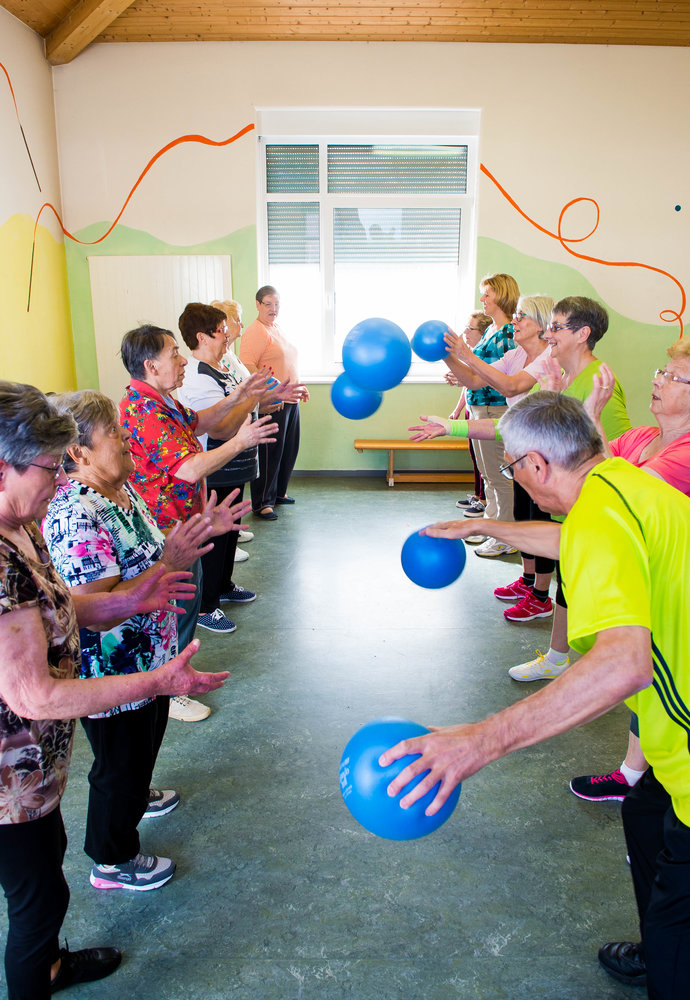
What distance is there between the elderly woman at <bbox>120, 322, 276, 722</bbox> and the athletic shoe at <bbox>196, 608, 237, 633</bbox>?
2.97 feet

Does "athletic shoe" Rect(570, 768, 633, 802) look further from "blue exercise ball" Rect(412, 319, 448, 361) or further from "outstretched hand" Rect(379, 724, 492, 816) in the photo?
"blue exercise ball" Rect(412, 319, 448, 361)

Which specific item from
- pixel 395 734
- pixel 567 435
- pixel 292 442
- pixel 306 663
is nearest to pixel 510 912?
pixel 395 734

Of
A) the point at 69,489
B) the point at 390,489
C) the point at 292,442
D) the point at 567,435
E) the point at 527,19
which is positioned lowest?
the point at 390,489

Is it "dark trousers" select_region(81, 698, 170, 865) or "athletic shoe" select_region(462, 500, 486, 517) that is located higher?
"dark trousers" select_region(81, 698, 170, 865)

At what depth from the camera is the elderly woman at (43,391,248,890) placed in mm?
1688

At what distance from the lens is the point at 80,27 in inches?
229

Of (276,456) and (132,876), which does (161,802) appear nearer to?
(132,876)

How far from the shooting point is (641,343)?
268 inches

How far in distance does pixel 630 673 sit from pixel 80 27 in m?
6.98

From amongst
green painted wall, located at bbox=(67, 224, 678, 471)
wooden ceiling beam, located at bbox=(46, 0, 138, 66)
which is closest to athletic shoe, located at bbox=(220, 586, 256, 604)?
green painted wall, located at bbox=(67, 224, 678, 471)

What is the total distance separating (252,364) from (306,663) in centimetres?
294

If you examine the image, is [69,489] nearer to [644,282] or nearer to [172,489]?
[172,489]

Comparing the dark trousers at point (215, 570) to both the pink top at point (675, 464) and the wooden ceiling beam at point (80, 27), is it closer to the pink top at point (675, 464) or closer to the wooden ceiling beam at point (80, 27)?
the pink top at point (675, 464)

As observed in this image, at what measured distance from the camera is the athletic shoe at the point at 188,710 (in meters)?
2.79
